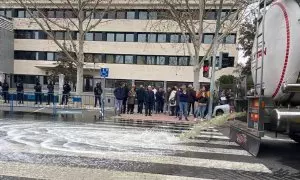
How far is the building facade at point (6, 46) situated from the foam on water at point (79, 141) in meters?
44.3

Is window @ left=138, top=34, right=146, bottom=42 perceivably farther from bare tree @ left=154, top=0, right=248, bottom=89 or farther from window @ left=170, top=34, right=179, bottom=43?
bare tree @ left=154, top=0, right=248, bottom=89

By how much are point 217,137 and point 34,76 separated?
162 feet

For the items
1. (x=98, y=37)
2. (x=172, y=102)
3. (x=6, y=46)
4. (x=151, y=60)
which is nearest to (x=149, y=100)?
(x=172, y=102)

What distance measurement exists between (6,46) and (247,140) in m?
51.3

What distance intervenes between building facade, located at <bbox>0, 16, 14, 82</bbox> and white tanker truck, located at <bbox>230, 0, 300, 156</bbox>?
49022 mm

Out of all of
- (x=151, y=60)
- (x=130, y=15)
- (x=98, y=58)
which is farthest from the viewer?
(x=98, y=58)

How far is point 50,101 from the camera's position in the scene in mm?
22469

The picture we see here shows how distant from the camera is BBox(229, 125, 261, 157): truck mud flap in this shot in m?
8.29

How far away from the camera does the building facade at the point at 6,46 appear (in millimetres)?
53562

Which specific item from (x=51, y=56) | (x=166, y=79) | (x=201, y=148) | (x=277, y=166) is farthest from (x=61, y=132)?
(x=51, y=56)

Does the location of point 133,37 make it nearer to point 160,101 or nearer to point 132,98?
point 160,101

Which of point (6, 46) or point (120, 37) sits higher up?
point (120, 37)

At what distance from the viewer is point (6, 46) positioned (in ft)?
181

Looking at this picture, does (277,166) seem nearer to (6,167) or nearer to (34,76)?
(6,167)
